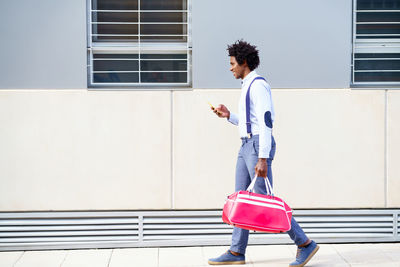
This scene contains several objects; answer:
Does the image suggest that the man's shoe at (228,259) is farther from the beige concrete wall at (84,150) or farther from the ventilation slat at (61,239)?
the ventilation slat at (61,239)

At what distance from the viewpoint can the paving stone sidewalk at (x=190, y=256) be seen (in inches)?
221

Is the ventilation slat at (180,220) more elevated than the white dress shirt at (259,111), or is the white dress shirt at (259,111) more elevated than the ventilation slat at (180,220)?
the white dress shirt at (259,111)

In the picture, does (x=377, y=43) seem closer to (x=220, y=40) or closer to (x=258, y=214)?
(x=220, y=40)

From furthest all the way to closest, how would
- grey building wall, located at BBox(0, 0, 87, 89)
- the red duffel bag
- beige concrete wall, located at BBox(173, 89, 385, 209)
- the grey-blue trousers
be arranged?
beige concrete wall, located at BBox(173, 89, 385, 209) < grey building wall, located at BBox(0, 0, 87, 89) < the grey-blue trousers < the red duffel bag

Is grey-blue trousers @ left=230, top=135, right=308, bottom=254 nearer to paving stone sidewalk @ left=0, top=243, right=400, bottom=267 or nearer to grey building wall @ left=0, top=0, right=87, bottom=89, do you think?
paving stone sidewalk @ left=0, top=243, right=400, bottom=267

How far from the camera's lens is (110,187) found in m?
6.11

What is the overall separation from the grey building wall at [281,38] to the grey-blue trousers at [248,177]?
3.50 feet

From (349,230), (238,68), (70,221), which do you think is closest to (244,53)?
(238,68)

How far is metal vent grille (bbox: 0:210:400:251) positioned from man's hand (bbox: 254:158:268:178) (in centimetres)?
128

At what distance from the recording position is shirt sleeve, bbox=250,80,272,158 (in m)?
5.02

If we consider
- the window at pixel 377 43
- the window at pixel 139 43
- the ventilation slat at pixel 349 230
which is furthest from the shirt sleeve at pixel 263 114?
the window at pixel 377 43

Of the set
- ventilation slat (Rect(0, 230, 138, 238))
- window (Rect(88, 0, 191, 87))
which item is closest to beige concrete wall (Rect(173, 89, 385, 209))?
window (Rect(88, 0, 191, 87))

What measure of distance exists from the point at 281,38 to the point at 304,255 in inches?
84.9

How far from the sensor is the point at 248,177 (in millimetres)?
5391
